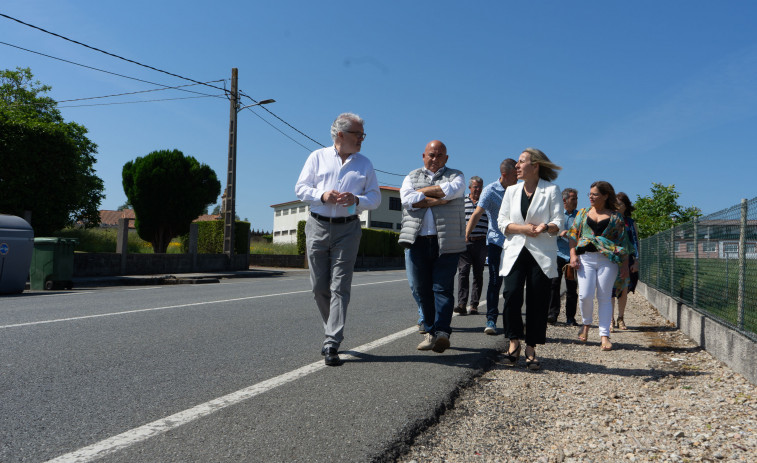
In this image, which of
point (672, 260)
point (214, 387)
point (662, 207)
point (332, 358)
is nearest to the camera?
point (214, 387)

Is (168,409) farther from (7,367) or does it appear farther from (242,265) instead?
(242,265)

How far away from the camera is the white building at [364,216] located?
59.8 meters

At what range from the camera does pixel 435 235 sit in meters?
4.88

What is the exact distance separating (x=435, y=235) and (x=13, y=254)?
987 centimetres

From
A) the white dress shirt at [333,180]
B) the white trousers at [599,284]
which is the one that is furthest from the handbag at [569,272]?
the white dress shirt at [333,180]

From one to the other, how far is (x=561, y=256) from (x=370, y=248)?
29.0 metres

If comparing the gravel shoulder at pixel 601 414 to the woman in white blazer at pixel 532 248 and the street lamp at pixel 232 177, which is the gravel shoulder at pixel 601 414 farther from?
the street lamp at pixel 232 177

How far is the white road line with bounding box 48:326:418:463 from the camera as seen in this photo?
2438mm

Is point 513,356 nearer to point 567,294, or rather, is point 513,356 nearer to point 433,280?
point 433,280

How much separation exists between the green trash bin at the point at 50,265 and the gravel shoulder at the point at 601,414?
441 inches

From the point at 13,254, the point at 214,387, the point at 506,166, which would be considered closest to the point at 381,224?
the point at 13,254

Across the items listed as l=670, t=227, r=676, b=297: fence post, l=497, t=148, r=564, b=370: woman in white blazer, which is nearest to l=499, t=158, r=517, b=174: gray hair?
l=497, t=148, r=564, b=370: woman in white blazer

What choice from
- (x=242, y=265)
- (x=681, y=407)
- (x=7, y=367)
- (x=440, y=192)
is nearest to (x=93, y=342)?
(x=7, y=367)

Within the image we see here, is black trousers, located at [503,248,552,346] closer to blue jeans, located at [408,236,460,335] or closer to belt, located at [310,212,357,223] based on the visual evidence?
blue jeans, located at [408,236,460,335]
